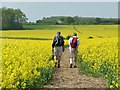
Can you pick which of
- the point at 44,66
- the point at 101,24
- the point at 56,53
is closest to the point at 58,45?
the point at 56,53

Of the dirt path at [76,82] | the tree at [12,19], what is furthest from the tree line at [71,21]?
the dirt path at [76,82]

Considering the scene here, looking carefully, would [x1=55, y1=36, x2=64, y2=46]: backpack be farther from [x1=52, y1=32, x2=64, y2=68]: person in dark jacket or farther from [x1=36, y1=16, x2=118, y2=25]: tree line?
[x1=36, y1=16, x2=118, y2=25]: tree line

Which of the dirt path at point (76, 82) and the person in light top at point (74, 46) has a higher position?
the person in light top at point (74, 46)

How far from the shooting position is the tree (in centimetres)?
7478

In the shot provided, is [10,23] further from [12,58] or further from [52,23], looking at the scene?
[12,58]

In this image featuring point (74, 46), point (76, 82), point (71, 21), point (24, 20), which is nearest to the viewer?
point (76, 82)

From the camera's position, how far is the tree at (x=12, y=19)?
74775 millimetres

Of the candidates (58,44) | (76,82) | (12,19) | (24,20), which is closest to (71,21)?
(24,20)

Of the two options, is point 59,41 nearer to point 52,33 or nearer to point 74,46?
point 74,46

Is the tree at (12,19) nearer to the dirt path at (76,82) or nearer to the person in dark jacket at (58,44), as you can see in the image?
the person in dark jacket at (58,44)

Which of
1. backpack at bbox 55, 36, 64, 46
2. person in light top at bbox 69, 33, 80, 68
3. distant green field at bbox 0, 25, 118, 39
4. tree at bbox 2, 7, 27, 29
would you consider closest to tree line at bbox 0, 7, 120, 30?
tree at bbox 2, 7, 27, 29

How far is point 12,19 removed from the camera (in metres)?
75.9

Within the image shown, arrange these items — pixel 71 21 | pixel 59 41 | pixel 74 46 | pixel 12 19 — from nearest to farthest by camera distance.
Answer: pixel 59 41 < pixel 74 46 < pixel 12 19 < pixel 71 21

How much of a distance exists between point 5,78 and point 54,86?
3.38m
